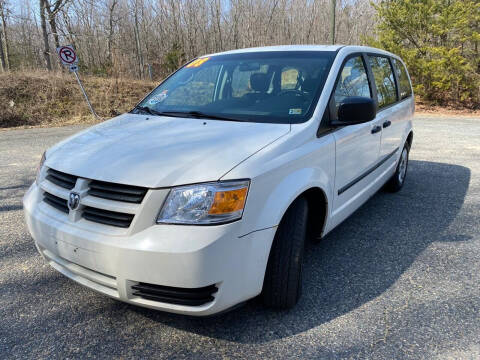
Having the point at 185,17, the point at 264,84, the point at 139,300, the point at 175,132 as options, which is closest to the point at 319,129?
the point at 264,84

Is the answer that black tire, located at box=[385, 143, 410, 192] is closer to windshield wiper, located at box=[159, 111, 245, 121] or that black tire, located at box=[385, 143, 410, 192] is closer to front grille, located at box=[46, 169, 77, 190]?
windshield wiper, located at box=[159, 111, 245, 121]

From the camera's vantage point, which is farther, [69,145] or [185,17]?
[185,17]

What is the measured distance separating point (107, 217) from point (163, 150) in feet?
1.62

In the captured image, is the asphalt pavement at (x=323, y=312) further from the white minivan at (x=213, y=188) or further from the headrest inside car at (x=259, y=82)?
the headrest inside car at (x=259, y=82)

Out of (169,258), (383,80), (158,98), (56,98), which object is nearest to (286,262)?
(169,258)

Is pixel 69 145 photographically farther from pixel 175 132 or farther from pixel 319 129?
pixel 319 129

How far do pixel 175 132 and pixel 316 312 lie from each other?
149 cm

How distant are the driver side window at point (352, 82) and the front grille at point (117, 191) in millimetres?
1591

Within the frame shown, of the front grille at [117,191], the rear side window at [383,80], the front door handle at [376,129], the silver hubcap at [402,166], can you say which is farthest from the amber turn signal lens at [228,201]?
the silver hubcap at [402,166]

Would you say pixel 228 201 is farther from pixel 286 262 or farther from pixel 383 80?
pixel 383 80

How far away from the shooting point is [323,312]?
7.84ft

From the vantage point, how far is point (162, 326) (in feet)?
7.45

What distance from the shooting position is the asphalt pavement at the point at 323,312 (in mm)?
2078

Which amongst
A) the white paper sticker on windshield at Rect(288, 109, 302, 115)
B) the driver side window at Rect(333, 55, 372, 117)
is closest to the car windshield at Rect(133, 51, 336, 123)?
the white paper sticker on windshield at Rect(288, 109, 302, 115)
